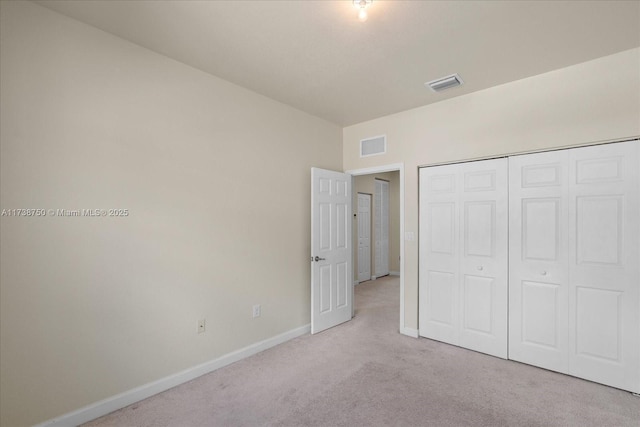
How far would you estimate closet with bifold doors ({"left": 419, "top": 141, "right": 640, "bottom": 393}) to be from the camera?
249cm

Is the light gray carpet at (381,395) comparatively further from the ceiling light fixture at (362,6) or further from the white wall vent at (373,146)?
the ceiling light fixture at (362,6)

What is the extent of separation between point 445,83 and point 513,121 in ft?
2.58

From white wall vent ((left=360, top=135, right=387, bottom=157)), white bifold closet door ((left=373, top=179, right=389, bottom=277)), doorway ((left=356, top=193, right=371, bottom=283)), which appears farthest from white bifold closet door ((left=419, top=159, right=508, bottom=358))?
white bifold closet door ((left=373, top=179, right=389, bottom=277))

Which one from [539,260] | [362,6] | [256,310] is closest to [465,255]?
[539,260]

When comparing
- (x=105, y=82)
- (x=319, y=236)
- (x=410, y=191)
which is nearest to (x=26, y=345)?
(x=105, y=82)

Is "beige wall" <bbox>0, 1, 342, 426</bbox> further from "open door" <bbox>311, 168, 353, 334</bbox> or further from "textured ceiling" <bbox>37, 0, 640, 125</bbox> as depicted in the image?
"open door" <bbox>311, 168, 353, 334</bbox>

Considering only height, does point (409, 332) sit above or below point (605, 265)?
below

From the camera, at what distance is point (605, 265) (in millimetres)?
A: 2559

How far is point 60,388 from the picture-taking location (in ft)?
6.62

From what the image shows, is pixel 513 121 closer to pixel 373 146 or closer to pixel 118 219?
pixel 373 146

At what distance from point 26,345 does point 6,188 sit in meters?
1.01

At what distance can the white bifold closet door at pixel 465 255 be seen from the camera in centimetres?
311

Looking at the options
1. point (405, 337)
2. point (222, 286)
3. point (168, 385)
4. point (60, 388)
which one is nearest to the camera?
point (60, 388)

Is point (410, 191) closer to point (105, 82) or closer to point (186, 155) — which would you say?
point (186, 155)
